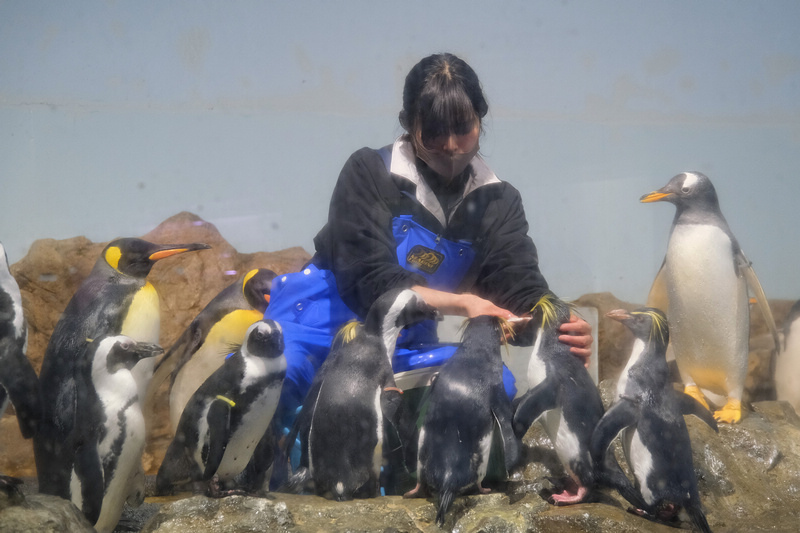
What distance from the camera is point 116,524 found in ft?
6.90

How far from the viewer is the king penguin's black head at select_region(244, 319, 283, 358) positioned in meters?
2.22

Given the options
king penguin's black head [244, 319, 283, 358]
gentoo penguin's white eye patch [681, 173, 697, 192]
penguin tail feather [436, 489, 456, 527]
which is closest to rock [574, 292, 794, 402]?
gentoo penguin's white eye patch [681, 173, 697, 192]

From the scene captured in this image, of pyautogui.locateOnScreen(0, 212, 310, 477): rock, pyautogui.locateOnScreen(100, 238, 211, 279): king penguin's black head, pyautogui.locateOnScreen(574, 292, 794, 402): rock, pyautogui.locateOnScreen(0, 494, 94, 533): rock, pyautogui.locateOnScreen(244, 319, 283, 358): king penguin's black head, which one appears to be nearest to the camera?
pyautogui.locateOnScreen(0, 494, 94, 533): rock

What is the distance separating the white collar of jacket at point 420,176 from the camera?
2.50 metres

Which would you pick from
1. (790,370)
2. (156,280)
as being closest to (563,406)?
(790,370)

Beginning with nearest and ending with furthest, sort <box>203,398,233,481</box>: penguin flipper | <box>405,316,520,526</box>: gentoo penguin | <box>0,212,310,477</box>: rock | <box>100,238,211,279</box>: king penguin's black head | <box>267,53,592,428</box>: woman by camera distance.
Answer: <box>405,316,520,526</box>: gentoo penguin, <box>203,398,233,481</box>: penguin flipper, <box>267,53,592,428</box>: woman, <box>100,238,211,279</box>: king penguin's black head, <box>0,212,310,477</box>: rock

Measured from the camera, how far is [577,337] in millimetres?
2305

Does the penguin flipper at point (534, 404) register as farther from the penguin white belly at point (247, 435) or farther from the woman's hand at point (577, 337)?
the penguin white belly at point (247, 435)

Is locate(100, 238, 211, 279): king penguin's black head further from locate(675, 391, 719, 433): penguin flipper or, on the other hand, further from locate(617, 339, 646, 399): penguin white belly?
locate(675, 391, 719, 433): penguin flipper

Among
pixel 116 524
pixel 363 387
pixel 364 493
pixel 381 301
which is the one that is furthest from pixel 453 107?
pixel 116 524

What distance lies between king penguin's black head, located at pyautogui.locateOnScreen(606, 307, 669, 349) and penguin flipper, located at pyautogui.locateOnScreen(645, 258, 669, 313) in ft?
3.15

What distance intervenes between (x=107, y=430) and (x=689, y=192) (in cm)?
284

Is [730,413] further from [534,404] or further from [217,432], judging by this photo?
[217,432]

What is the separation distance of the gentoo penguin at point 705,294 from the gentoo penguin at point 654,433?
0.92m
